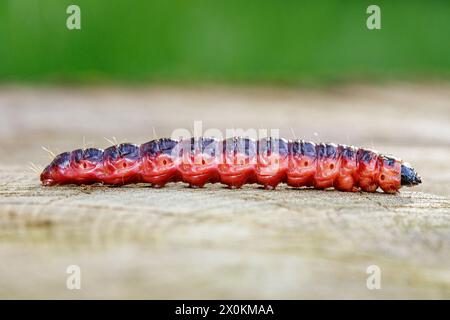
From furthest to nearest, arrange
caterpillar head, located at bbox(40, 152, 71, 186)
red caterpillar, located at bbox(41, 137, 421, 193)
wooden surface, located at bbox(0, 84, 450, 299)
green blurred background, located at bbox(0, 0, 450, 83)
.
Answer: green blurred background, located at bbox(0, 0, 450, 83), red caterpillar, located at bbox(41, 137, 421, 193), caterpillar head, located at bbox(40, 152, 71, 186), wooden surface, located at bbox(0, 84, 450, 299)

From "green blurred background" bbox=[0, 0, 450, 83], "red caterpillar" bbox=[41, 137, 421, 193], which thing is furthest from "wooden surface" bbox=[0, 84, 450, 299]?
"green blurred background" bbox=[0, 0, 450, 83]

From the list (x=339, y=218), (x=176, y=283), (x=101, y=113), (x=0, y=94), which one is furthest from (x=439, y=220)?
(x=0, y=94)

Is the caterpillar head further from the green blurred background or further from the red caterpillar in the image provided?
the green blurred background

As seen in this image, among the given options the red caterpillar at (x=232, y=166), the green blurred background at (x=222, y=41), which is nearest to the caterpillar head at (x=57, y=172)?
the red caterpillar at (x=232, y=166)

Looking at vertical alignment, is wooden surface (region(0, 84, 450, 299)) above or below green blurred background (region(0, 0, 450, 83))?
below

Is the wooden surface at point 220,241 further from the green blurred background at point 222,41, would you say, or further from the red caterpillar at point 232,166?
the green blurred background at point 222,41

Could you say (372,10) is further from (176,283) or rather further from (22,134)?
(176,283)
